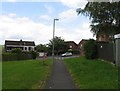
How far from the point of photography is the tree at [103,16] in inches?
1539

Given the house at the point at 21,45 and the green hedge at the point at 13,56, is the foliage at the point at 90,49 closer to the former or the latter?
the green hedge at the point at 13,56

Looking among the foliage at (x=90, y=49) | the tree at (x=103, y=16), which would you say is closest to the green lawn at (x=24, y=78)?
the tree at (x=103, y=16)

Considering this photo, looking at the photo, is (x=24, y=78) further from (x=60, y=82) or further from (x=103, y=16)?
(x=103, y=16)

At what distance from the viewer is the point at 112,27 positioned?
44844mm

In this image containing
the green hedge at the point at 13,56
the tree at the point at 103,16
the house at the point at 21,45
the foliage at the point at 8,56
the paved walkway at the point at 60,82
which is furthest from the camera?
the house at the point at 21,45

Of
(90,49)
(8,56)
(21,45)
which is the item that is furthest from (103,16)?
(21,45)

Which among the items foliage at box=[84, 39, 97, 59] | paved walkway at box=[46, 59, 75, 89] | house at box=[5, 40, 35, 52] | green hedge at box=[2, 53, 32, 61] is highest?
house at box=[5, 40, 35, 52]

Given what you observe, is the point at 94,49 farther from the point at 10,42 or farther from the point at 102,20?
the point at 10,42

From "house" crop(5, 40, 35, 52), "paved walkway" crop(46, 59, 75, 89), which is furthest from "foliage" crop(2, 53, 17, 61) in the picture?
"house" crop(5, 40, 35, 52)

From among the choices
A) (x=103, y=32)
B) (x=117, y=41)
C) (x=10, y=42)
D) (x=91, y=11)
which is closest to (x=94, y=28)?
(x=103, y=32)

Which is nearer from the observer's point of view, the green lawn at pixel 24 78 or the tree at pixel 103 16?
the green lawn at pixel 24 78

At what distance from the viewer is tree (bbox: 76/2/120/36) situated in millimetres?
39094

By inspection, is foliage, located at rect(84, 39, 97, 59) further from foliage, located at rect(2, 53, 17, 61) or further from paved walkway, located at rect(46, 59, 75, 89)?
paved walkway, located at rect(46, 59, 75, 89)

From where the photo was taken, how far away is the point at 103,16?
42.2 meters
